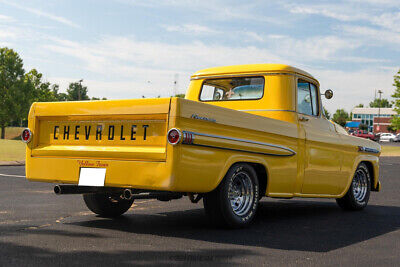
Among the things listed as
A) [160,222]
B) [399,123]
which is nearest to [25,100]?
[399,123]

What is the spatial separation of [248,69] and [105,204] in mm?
2822

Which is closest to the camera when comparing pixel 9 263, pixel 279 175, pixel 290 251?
pixel 9 263

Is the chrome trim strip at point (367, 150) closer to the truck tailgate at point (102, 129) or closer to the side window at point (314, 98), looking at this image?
the side window at point (314, 98)

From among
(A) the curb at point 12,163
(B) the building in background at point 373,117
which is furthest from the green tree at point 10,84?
(B) the building in background at point 373,117

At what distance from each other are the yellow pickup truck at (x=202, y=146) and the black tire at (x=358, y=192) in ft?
2.67

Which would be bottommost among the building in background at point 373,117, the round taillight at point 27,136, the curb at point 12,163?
the curb at point 12,163

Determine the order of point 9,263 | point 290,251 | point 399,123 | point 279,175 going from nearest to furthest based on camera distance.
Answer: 1. point 9,263
2. point 290,251
3. point 279,175
4. point 399,123

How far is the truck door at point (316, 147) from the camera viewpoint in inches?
297

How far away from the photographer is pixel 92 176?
5.95 m

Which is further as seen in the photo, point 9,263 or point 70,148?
point 70,148

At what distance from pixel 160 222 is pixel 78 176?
4.70ft

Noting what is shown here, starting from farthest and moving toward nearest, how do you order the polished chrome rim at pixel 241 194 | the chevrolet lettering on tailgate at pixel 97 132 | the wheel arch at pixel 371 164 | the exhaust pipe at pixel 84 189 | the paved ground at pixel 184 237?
the wheel arch at pixel 371 164, the polished chrome rim at pixel 241 194, the exhaust pipe at pixel 84 189, the chevrolet lettering on tailgate at pixel 97 132, the paved ground at pixel 184 237

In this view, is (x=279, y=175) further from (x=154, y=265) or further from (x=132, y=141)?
(x=154, y=265)

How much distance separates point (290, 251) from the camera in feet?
17.1
